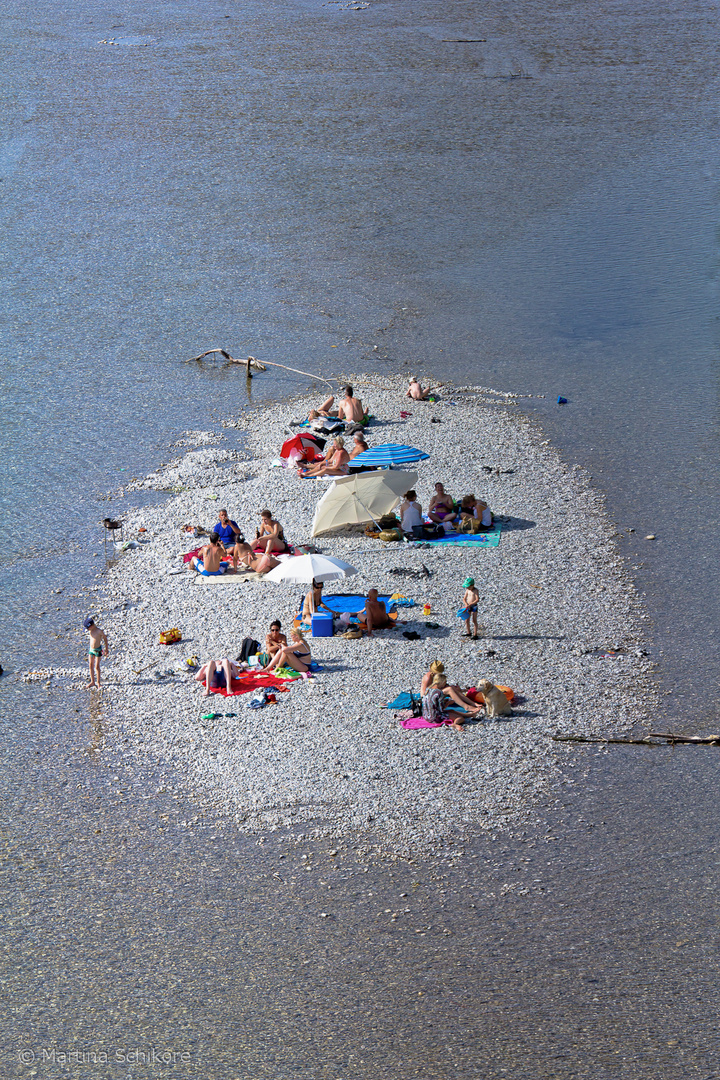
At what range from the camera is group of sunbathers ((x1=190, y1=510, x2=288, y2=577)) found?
798 inches

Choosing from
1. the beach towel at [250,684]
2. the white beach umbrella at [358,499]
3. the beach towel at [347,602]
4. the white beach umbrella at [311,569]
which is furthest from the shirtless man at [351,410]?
the beach towel at [250,684]

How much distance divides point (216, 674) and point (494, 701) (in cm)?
450

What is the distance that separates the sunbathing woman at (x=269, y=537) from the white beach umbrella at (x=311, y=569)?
1.18m

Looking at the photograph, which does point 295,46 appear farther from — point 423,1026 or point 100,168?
point 423,1026

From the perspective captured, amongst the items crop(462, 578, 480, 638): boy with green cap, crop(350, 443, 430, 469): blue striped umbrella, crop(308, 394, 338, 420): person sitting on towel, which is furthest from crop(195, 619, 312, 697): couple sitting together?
crop(308, 394, 338, 420): person sitting on towel

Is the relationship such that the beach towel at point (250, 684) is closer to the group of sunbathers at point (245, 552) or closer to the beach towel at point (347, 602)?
the beach towel at point (347, 602)

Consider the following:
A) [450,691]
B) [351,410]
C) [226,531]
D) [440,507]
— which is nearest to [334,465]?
[351,410]

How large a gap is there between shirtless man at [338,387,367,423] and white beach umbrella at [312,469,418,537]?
4.79 m

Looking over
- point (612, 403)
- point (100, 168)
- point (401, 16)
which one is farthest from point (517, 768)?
point (401, 16)

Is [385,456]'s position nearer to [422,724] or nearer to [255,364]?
[255,364]

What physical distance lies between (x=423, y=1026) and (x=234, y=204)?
124 ft

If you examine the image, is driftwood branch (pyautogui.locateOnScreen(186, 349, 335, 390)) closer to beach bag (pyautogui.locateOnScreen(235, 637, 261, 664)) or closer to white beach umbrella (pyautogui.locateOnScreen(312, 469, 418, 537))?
white beach umbrella (pyautogui.locateOnScreen(312, 469, 418, 537))

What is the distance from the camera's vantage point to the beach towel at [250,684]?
16.7 metres

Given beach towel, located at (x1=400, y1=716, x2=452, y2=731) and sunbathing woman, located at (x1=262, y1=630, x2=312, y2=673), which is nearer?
beach towel, located at (x1=400, y1=716, x2=452, y2=731)
